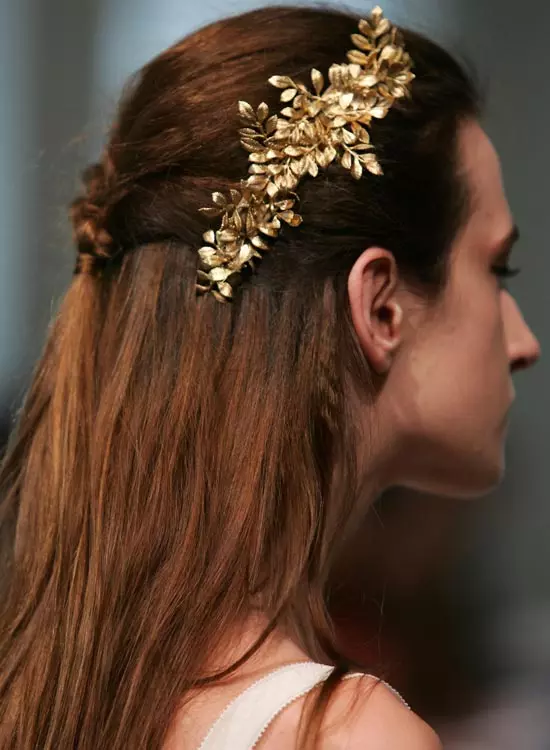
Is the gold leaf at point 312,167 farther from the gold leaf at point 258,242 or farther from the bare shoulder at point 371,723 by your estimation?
the bare shoulder at point 371,723

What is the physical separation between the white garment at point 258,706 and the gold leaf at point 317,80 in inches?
15.9

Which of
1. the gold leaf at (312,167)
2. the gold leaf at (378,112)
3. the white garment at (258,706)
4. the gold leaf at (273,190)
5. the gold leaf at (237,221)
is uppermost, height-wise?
the gold leaf at (378,112)

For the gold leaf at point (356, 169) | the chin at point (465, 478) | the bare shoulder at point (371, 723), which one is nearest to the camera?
the bare shoulder at point (371, 723)

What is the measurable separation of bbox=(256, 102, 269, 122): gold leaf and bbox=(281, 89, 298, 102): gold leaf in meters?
0.01

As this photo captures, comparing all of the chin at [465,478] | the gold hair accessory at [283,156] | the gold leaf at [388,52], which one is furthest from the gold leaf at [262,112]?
the chin at [465,478]

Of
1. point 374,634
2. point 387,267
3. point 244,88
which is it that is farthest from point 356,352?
point 374,634

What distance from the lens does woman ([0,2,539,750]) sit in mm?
636

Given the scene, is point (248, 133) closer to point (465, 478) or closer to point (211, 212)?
point (211, 212)

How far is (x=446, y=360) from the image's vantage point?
0.73 meters

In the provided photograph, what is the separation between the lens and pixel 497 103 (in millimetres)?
964

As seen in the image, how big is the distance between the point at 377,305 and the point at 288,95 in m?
0.16

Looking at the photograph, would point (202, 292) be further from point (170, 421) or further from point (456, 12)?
point (456, 12)

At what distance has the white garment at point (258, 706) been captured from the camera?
0.58m

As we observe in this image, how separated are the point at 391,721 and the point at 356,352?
0.25 metres
